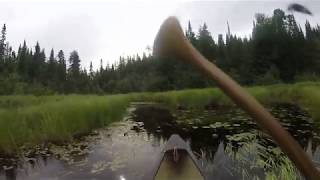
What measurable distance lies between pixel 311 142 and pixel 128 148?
4.32 meters

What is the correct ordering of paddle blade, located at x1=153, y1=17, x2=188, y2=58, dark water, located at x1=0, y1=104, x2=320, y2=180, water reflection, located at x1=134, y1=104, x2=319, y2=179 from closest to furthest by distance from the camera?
paddle blade, located at x1=153, y1=17, x2=188, y2=58
water reflection, located at x1=134, y1=104, x2=319, y2=179
dark water, located at x1=0, y1=104, x2=320, y2=180

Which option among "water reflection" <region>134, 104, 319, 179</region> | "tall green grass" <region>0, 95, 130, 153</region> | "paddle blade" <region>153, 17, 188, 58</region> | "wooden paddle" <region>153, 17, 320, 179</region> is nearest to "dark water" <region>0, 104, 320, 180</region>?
"water reflection" <region>134, 104, 319, 179</region>

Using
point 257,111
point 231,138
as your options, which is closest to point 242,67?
point 231,138

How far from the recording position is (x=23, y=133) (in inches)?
279

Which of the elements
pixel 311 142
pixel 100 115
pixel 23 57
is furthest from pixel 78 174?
pixel 23 57

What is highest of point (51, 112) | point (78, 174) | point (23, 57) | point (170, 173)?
point (23, 57)

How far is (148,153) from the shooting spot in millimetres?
7695

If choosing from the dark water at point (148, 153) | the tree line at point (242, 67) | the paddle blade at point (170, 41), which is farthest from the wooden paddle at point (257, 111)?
the tree line at point (242, 67)

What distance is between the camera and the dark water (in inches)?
207

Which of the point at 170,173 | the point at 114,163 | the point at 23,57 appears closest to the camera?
the point at 170,173

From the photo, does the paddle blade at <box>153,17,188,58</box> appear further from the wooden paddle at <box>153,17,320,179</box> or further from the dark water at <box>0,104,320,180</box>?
the dark water at <box>0,104,320,180</box>

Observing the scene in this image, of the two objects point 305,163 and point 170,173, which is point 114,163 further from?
point 305,163

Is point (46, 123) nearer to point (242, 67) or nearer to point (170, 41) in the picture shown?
point (170, 41)

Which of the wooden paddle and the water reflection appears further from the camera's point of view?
the water reflection
